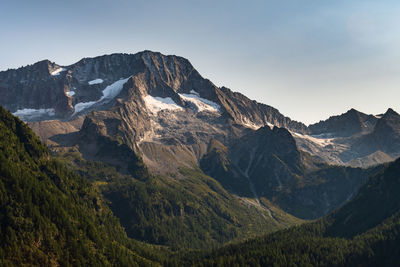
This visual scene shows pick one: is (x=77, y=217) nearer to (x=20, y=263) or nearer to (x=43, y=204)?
(x=43, y=204)

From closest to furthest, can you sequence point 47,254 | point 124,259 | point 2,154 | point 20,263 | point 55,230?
point 20,263
point 47,254
point 55,230
point 2,154
point 124,259

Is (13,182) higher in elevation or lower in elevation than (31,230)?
higher

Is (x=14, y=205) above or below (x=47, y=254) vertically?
above

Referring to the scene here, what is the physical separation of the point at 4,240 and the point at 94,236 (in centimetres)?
5184

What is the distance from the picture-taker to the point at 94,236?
195500 mm

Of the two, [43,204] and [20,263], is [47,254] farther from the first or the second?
[43,204]

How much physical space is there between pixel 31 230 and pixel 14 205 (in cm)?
1417

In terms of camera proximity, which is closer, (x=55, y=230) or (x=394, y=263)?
(x=55, y=230)

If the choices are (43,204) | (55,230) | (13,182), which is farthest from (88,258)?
(13,182)

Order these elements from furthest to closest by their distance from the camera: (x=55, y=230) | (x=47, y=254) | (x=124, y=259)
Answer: (x=124, y=259) → (x=55, y=230) → (x=47, y=254)

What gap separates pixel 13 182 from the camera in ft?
575

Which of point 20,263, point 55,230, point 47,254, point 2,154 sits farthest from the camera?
point 2,154

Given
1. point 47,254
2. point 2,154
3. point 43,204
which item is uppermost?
point 2,154

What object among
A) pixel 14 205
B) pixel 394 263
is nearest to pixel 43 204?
pixel 14 205
